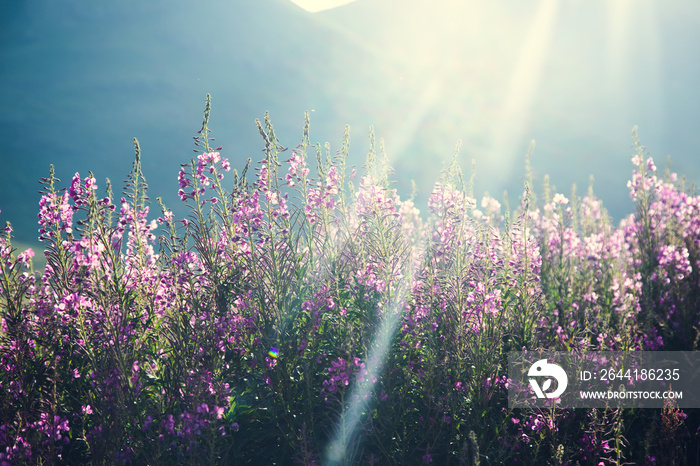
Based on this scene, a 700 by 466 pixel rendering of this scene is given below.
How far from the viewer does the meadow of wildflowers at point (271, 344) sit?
3.62 meters

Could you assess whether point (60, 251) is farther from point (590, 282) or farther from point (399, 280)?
point (590, 282)

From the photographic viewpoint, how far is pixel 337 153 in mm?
4590

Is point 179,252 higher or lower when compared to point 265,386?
higher

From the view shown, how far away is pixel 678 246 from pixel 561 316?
8.74 feet

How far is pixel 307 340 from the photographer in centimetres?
379

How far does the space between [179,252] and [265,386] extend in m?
1.34

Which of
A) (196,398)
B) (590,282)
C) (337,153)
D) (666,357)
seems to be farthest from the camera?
(590,282)

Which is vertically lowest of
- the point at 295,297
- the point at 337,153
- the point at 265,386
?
the point at 265,386

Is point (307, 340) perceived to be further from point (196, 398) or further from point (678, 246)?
point (678, 246)

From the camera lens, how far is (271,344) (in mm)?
3688

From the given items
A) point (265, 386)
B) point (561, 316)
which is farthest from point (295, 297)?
point (561, 316)

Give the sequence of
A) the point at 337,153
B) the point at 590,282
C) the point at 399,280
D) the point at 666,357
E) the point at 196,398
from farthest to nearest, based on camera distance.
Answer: the point at 590,282 < the point at 666,357 < the point at 337,153 < the point at 399,280 < the point at 196,398

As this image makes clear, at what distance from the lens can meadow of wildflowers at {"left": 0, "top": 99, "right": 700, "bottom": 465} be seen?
11.9ft

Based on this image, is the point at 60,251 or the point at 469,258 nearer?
the point at 60,251
